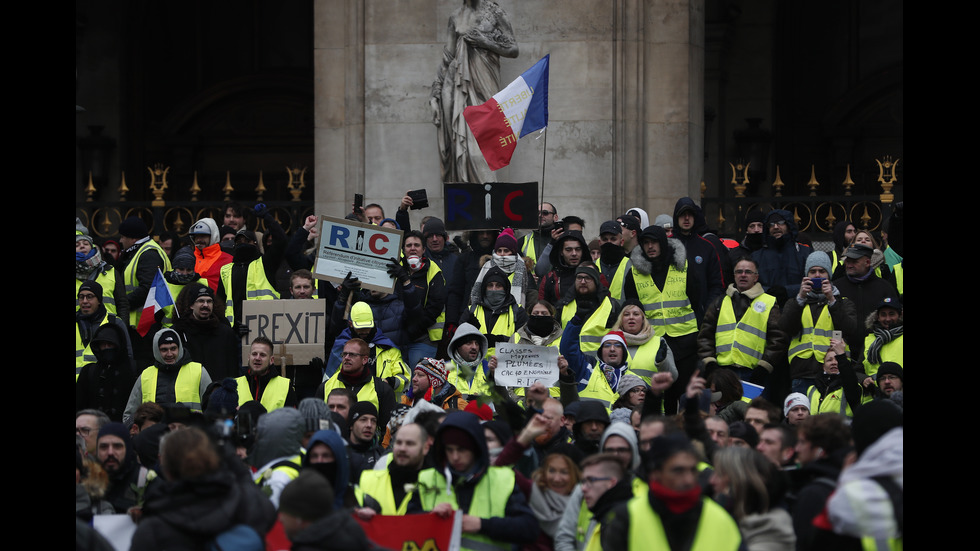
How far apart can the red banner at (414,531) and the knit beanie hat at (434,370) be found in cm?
380

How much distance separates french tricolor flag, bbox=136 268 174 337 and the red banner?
607cm

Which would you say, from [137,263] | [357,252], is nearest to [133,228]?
[137,263]

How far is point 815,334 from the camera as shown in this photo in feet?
41.5

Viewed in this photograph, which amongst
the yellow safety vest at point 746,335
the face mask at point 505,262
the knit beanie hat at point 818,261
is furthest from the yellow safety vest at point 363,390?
the knit beanie hat at point 818,261

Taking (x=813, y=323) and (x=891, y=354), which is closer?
(x=891, y=354)

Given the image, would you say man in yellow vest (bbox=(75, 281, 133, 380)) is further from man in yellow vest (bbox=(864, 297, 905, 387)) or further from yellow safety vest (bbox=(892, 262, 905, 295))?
yellow safety vest (bbox=(892, 262, 905, 295))

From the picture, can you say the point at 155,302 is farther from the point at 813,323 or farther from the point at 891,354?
the point at 891,354

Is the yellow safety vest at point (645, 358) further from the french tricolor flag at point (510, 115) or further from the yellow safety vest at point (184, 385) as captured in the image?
the french tricolor flag at point (510, 115)

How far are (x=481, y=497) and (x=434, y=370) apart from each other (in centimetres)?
379

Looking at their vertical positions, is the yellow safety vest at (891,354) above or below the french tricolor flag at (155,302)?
below

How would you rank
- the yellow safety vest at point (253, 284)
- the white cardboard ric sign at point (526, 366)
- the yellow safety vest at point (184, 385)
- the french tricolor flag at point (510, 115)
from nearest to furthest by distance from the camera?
the white cardboard ric sign at point (526, 366)
the yellow safety vest at point (184, 385)
the yellow safety vest at point (253, 284)
the french tricolor flag at point (510, 115)

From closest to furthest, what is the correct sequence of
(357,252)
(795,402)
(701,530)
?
(701,530)
(795,402)
(357,252)

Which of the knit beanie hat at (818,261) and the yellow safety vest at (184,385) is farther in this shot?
the knit beanie hat at (818,261)

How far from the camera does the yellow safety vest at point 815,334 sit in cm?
1262
